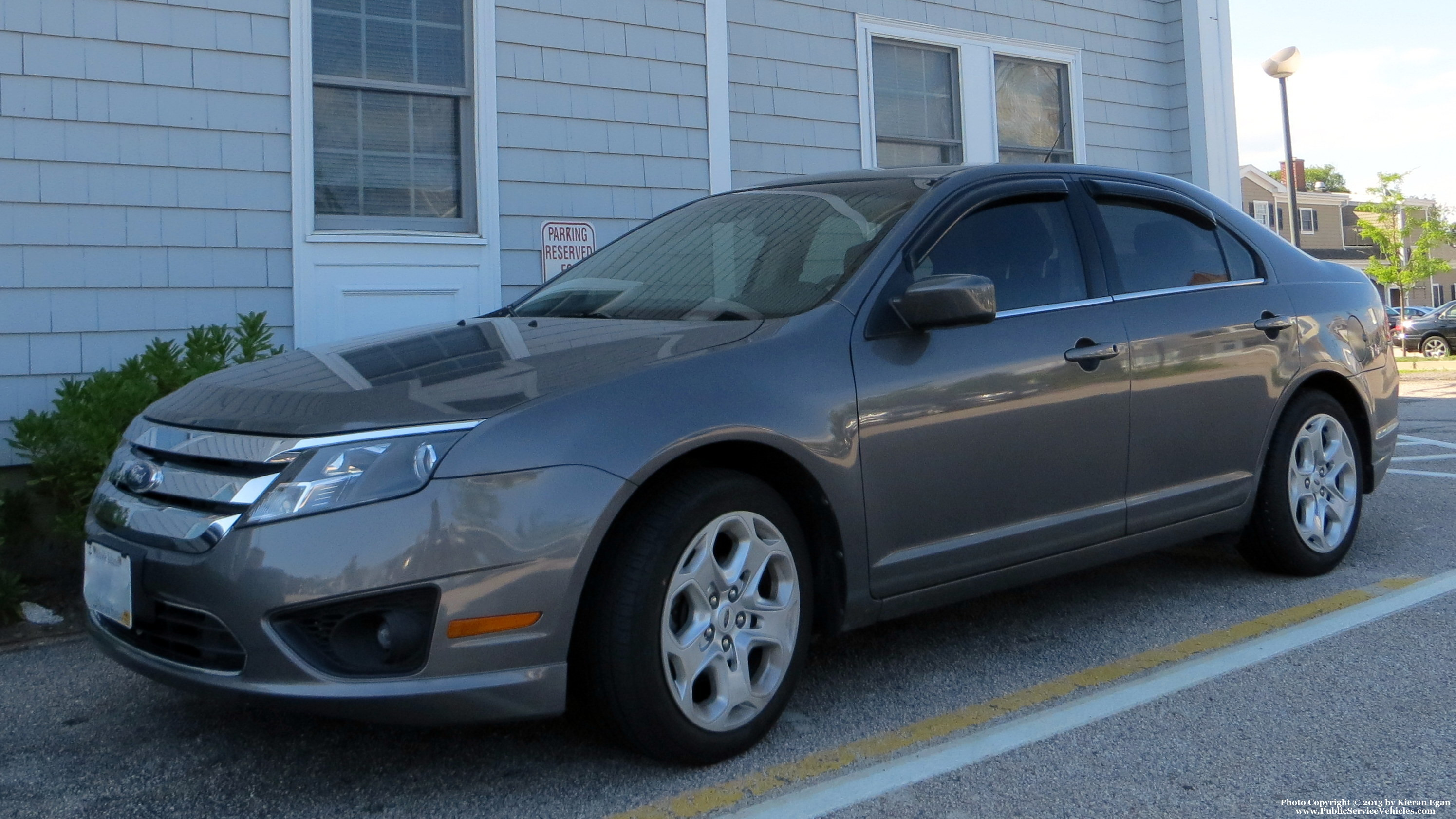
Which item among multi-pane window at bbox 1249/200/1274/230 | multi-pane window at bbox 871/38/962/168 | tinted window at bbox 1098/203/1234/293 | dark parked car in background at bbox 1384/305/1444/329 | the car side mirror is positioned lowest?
the car side mirror

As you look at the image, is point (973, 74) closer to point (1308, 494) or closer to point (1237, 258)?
point (1237, 258)

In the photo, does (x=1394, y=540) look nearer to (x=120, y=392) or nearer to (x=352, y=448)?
(x=352, y=448)

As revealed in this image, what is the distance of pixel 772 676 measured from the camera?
3.08 metres

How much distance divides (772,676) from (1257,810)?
1.14m

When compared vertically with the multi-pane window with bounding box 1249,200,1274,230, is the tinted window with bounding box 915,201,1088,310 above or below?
below

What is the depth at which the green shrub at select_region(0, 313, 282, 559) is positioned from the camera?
184 inches

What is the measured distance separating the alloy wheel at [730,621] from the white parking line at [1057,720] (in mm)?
283

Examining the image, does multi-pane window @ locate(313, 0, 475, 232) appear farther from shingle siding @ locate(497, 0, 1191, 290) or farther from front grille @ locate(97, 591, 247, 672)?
front grille @ locate(97, 591, 247, 672)

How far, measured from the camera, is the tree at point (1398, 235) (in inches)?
1383

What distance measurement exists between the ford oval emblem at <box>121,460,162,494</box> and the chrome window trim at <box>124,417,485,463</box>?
5 centimetres

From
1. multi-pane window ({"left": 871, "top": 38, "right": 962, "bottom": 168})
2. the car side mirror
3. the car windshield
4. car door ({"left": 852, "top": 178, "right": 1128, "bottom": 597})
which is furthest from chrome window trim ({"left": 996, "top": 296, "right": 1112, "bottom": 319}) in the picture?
multi-pane window ({"left": 871, "top": 38, "right": 962, "bottom": 168})

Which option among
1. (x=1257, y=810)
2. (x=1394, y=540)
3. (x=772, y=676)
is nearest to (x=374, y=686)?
(x=772, y=676)

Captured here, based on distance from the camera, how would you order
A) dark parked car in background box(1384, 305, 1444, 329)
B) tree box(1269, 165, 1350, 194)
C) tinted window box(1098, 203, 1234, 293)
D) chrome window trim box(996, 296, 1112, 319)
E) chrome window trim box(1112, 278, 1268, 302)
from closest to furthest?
chrome window trim box(996, 296, 1112, 319) < chrome window trim box(1112, 278, 1268, 302) < tinted window box(1098, 203, 1234, 293) < dark parked car in background box(1384, 305, 1444, 329) < tree box(1269, 165, 1350, 194)

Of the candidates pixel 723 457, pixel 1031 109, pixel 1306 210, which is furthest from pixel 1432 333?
pixel 1306 210
